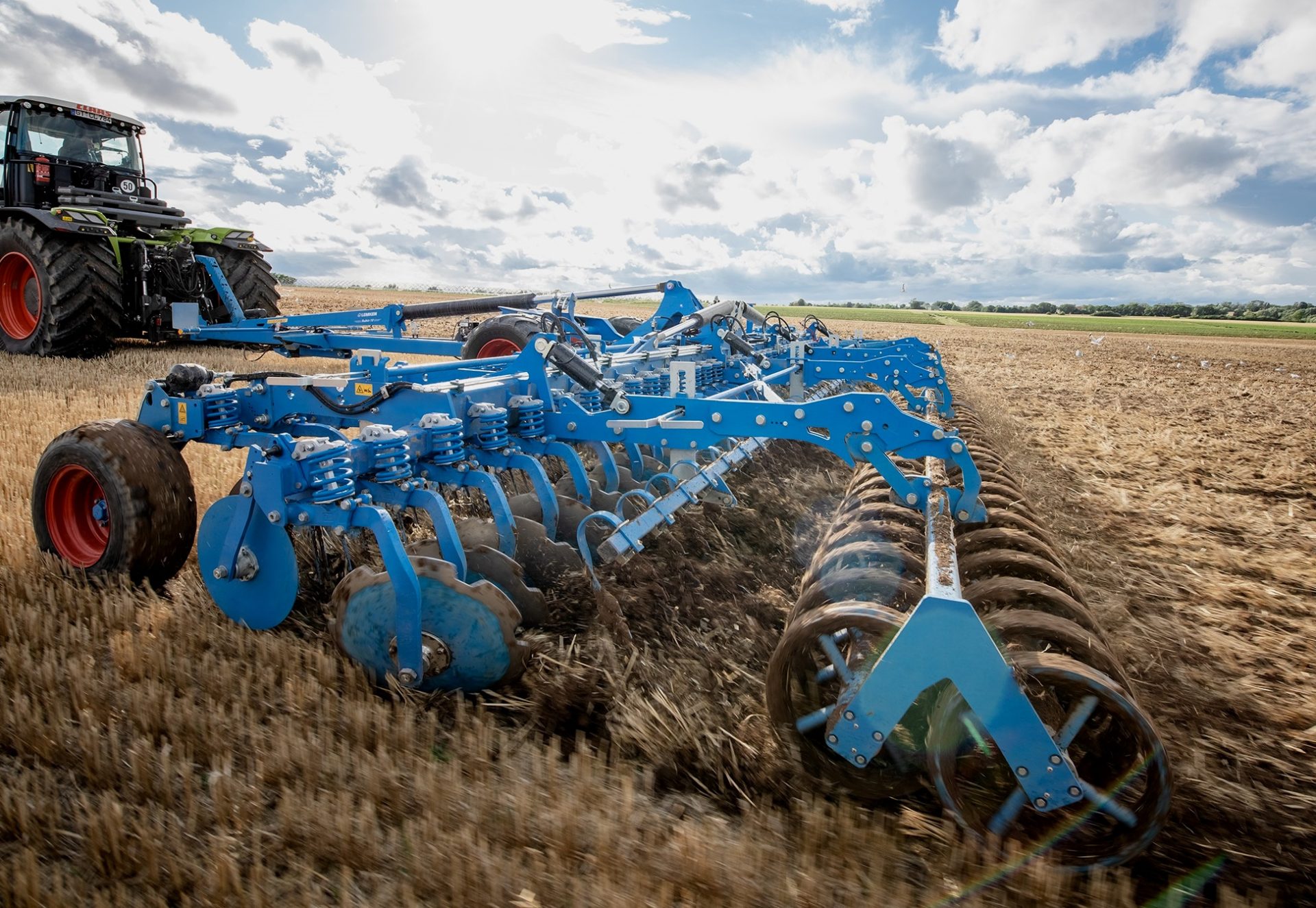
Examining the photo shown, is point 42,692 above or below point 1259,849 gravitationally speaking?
above

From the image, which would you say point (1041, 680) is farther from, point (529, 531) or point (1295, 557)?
point (1295, 557)

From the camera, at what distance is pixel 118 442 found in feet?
11.0

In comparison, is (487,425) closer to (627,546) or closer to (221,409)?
(627,546)

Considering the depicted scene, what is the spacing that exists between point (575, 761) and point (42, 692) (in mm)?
1837

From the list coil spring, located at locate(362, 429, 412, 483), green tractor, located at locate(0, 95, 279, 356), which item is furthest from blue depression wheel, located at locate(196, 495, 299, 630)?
green tractor, located at locate(0, 95, 279, 356)

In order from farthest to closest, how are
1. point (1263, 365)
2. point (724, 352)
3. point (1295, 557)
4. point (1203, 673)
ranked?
point (1263, 365) < point (724, 352) < point (1295, 557) < point (1203, 673)

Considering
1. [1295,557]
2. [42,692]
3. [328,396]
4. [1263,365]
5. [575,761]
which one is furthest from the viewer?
[1263,365]

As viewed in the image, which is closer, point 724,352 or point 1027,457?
point 724,352

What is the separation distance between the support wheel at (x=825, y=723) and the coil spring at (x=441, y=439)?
1.73m

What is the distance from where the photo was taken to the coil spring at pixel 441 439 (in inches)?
130

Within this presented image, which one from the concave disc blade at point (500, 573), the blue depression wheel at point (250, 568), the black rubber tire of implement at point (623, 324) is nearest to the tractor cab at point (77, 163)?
the black rubber tire of implement at point (623, 324)

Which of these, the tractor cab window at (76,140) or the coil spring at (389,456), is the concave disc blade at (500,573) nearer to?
the coil spring at (389,456)

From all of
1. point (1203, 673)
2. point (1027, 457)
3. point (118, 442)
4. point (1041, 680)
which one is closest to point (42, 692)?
point (118, 442)

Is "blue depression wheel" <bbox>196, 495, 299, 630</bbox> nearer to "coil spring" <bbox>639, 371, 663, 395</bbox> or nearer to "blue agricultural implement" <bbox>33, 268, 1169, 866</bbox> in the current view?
"blue agricultural implement" <bbox>33, 268, 1169, 866</bbox>
